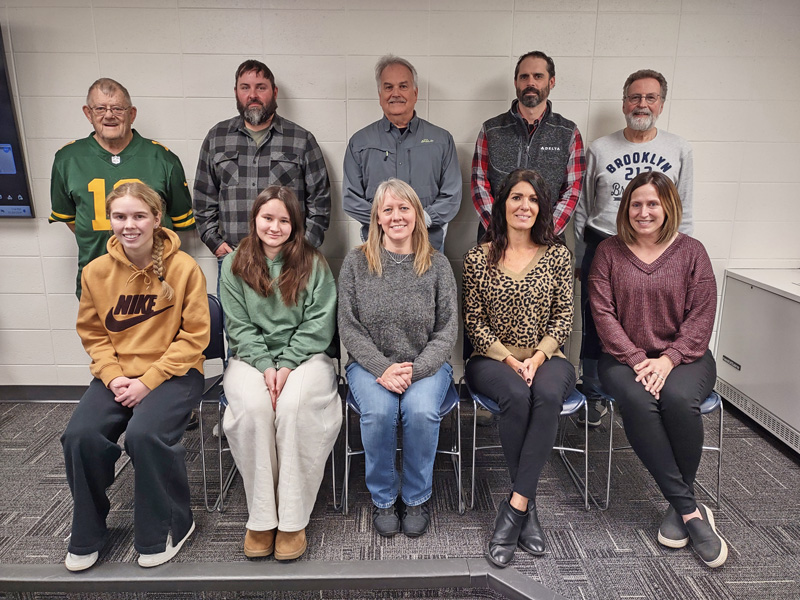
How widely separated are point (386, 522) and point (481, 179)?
1702 mm

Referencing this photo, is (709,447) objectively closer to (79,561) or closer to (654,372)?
(654,372)

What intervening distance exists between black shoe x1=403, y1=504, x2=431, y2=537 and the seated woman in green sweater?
0.38 metres

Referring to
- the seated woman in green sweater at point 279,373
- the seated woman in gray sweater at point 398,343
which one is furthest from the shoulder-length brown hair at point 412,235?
the seated woman in green sweater at point 279,373

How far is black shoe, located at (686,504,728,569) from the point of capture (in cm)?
199

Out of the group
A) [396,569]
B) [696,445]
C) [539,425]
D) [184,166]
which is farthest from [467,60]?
[396,569]

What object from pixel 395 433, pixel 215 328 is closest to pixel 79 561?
pixel 215 328

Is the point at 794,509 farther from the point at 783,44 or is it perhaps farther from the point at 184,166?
the point at 184,166

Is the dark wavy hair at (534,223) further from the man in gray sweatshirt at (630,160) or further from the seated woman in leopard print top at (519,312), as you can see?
the man in gray sweatshirt at (630,160)

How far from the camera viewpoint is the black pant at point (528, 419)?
6.88ft

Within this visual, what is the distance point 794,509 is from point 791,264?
1632 millimetres

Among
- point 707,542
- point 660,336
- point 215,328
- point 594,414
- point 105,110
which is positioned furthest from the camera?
point 594,414

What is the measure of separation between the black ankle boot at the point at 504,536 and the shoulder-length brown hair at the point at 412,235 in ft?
3.26

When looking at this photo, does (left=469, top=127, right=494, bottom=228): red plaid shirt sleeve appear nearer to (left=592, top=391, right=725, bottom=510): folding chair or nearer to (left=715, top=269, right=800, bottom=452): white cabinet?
(left=592, top=391, right=725, bottom=510): folding chair

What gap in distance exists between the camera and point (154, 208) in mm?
2123
